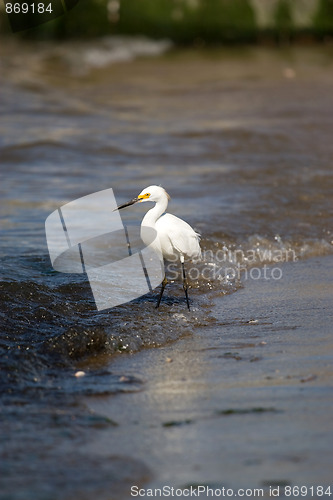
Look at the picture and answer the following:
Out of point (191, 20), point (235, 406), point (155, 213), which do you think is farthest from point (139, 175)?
point (191, 20)

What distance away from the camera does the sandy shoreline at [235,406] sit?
2.46 m

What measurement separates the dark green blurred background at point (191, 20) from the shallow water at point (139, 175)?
42cm

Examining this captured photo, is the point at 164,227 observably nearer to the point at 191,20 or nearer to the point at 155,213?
the point at 155,213

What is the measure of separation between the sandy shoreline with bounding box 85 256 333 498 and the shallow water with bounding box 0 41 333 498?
0.14m

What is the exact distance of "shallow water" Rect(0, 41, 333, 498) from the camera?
3627mm

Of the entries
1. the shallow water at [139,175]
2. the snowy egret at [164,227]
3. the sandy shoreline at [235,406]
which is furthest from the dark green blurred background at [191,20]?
the sandy shoreline at [235,406]

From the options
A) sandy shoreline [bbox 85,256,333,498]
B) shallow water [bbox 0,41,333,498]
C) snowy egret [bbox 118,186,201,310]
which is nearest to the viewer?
sandy shoreline [bbox 85,256,333,498]

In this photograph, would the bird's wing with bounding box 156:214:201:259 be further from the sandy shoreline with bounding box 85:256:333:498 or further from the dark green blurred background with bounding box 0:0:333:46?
the dark green blurred background with bounding box 0:0:333:46

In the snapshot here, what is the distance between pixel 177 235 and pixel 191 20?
38.3 feet

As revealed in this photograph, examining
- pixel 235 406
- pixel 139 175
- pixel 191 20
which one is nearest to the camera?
pixel 235 406

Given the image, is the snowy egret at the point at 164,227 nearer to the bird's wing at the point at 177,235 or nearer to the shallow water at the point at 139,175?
the bird's wing at the point at 177,235

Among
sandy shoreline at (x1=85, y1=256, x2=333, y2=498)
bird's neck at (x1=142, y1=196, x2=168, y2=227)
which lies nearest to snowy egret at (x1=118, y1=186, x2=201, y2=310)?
bird's neck at (x1=142, y1=196, x2=168, y2=227)

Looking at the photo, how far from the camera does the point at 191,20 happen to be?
15.1m

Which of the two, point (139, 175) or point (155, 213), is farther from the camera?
point (139, 175)
